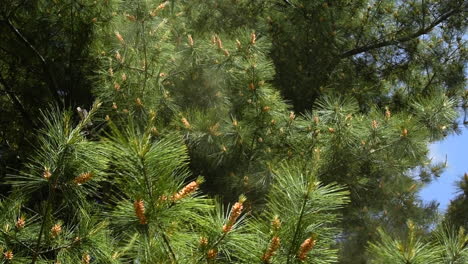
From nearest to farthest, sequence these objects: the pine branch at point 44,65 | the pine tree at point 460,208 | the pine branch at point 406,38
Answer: the pine branch at point 44,65
the pine tree at point 460,208
the pine branch at point 406,38

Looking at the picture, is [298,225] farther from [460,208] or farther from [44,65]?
[460,208]

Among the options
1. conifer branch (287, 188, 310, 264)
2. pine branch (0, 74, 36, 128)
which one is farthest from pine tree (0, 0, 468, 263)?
pine branch (0, 74, 36, 128)

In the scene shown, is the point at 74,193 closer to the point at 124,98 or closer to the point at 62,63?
the point at 124,98

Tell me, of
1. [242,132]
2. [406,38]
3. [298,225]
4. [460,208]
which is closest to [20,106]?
[242,132]

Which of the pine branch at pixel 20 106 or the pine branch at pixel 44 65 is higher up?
the pine branch at pixel 44 65

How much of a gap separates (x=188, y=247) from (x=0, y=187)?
250cm

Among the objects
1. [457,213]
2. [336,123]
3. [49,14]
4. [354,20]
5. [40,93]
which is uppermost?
[354,20]

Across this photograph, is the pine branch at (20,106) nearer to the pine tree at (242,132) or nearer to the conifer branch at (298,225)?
the pine tree at (242,132)

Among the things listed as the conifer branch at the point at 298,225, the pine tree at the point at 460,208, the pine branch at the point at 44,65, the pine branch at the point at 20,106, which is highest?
the pine tree at the point at 460,208

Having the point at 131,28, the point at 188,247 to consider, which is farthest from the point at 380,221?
the point at 188,247

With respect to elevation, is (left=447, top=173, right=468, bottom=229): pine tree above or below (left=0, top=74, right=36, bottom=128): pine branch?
above

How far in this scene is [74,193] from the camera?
1.72m

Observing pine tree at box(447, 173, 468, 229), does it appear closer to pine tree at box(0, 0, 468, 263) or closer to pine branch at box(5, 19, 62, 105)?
pine tree at box(0, 0, 468, 263)

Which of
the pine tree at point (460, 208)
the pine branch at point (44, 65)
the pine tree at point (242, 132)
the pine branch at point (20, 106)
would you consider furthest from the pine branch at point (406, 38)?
the pine branch at point (20, 106)
